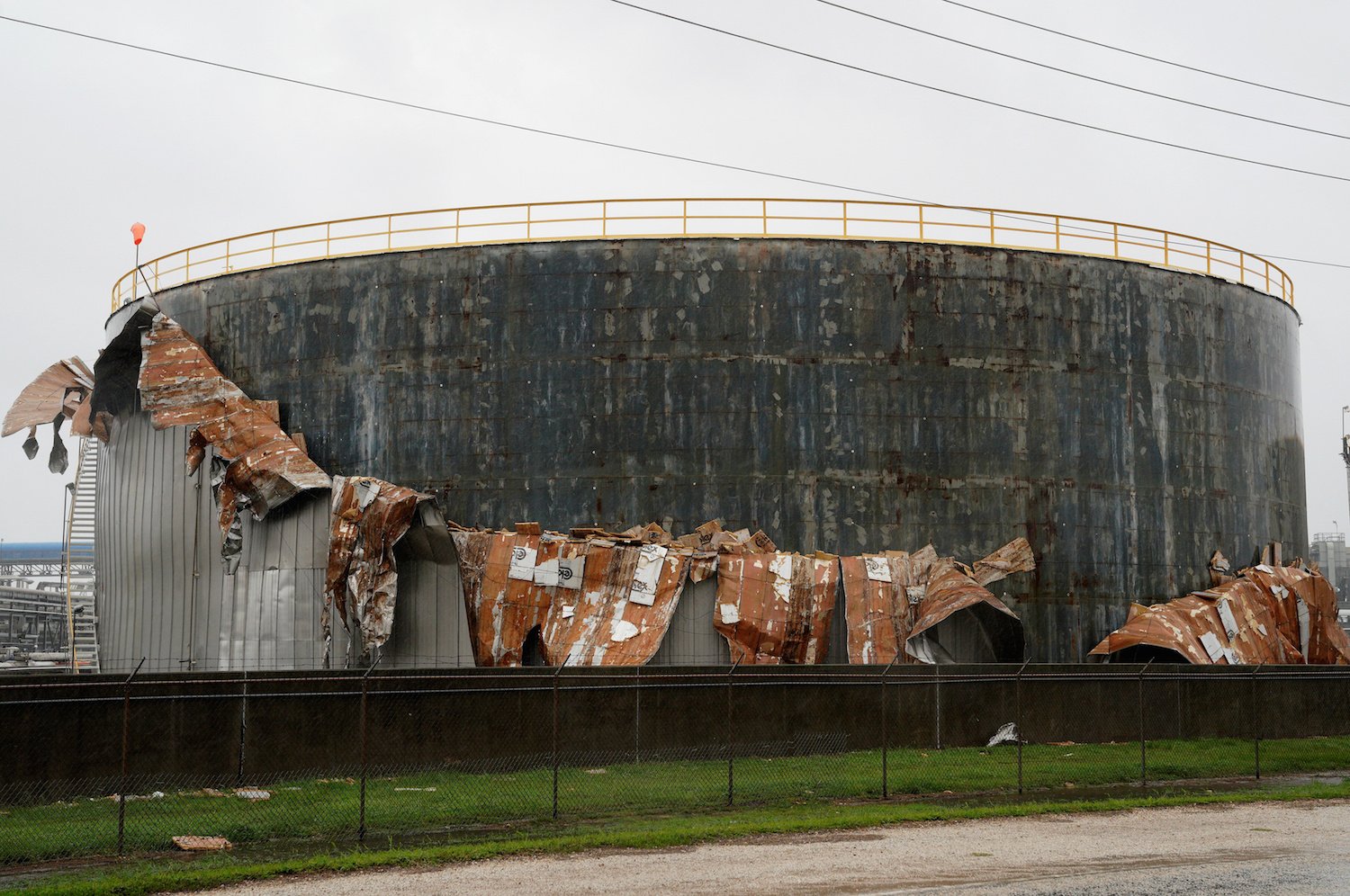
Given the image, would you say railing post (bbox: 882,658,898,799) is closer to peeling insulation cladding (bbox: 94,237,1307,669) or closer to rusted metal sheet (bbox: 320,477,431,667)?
peeling insulation cladding (bbox: 94,237,1307,669)

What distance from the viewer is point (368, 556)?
88.7ft

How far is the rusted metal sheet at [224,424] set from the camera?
93.6 feet

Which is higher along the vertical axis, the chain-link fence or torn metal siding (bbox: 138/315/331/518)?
torn metal siding (bbox: 138/315/331/518)

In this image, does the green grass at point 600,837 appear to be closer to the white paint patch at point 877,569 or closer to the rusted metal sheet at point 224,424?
the white paint patch at point 877,569

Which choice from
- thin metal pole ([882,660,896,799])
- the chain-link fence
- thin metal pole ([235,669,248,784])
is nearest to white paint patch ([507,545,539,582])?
the chain-link fence

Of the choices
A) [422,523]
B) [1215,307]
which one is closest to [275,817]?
[422,523]

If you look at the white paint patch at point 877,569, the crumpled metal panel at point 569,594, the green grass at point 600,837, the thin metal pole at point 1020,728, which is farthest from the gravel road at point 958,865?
the white paint patch at point 877,569

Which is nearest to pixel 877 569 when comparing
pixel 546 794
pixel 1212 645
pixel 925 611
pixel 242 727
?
pixel 925 611

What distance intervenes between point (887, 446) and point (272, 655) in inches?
527

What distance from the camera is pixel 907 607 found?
28.2 metres

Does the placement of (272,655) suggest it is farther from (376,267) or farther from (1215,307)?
(1215,307)

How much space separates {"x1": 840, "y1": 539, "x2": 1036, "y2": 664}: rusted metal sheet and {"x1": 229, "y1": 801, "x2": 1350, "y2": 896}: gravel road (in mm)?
9801

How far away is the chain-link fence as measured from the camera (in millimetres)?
16906

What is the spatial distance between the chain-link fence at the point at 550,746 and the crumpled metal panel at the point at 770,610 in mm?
3694
